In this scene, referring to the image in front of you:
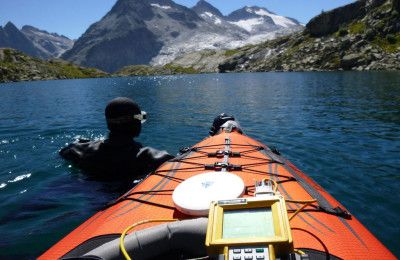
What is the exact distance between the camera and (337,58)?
98562mm

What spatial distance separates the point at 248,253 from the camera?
2.90 meters

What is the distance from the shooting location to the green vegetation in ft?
293

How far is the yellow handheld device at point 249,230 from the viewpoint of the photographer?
292cm

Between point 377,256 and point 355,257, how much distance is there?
44 centimetres

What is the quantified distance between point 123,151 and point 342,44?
108 metres

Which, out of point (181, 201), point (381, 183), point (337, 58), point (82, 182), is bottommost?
point (381, 183)

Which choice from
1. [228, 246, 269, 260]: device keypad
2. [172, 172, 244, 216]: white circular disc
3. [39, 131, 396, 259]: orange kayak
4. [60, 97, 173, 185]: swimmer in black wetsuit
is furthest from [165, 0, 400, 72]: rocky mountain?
[228, 246, 269, 260]: device keypad

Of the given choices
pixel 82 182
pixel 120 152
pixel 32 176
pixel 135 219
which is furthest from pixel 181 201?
pixel 32 176

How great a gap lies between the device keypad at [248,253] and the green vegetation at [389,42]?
99.0 m

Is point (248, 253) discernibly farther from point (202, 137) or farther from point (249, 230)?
point (202, 137)

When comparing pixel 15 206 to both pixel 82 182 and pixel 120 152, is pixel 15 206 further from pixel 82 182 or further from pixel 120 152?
pixel 120 152

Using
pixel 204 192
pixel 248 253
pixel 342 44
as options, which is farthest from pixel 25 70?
pixel 248 253

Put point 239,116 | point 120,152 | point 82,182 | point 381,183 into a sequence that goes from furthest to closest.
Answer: point 239,116 → point 381,183 → point 82,182 → point 120,152

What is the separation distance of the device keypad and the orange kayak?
4.18 feet
